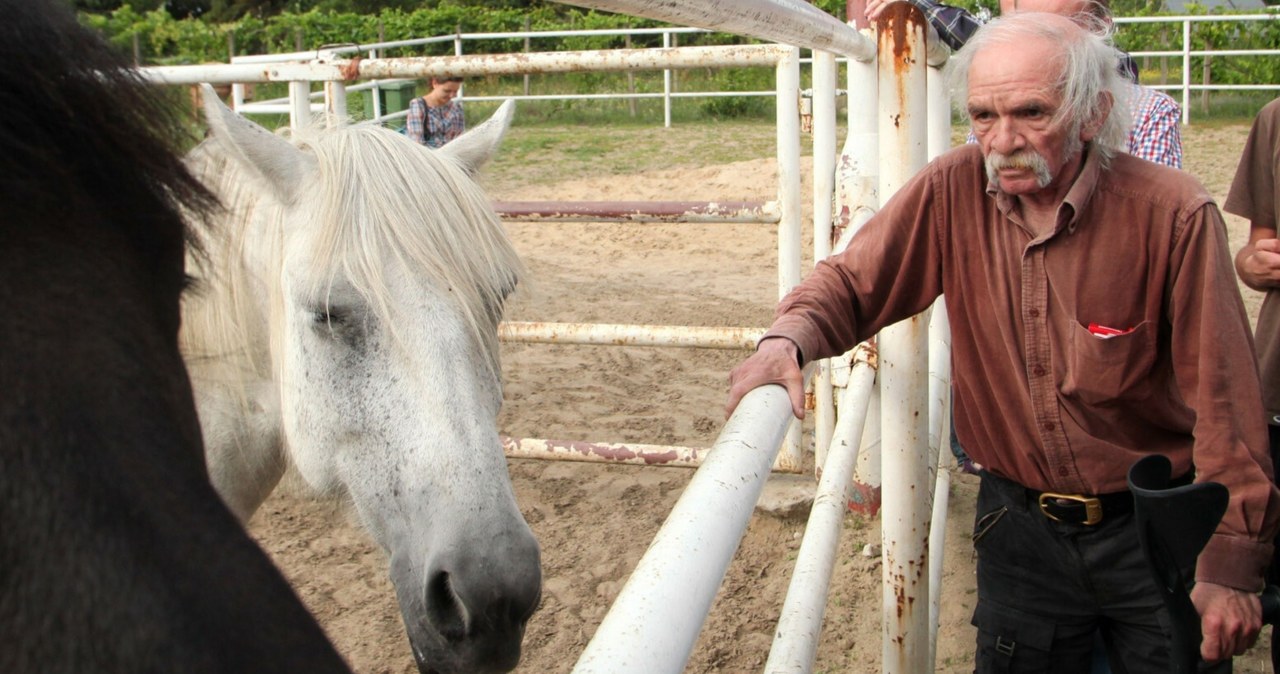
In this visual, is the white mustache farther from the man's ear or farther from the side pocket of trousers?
the side pocket of trousers

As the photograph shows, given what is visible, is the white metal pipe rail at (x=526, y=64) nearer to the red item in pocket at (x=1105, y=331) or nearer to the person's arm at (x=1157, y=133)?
the person's arm at (x=1157, y=133)

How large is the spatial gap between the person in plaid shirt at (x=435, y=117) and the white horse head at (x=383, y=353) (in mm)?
3813

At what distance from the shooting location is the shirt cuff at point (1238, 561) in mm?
1666

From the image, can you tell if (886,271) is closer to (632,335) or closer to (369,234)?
(369,234)

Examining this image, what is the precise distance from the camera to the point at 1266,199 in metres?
2.61

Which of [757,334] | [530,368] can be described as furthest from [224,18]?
[757,334]

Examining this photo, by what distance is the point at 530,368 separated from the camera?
5980mm

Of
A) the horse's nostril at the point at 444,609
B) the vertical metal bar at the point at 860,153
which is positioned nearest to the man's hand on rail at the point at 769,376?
the horse's nostril at the point at 444,609

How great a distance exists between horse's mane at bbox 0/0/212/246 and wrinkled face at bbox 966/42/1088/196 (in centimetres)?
135

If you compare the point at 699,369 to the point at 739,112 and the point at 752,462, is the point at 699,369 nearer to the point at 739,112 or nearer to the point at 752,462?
the point at 752,462

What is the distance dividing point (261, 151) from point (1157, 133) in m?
2.38

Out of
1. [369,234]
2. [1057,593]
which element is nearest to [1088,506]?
[1057,593]

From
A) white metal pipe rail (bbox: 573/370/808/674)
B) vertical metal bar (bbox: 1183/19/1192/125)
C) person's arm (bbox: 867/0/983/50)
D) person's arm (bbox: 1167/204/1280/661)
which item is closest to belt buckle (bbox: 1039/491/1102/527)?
person's arm (bbox: 1167/204/1280/661)

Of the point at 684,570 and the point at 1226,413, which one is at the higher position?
the point at 684,570
